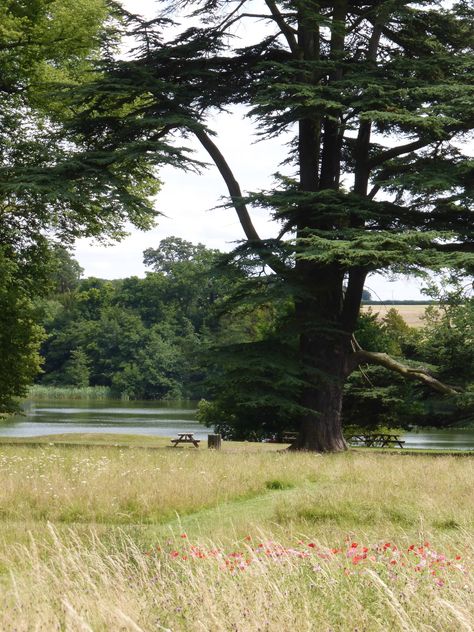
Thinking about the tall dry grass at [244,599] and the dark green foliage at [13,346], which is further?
the dark green foliage at [13,346]

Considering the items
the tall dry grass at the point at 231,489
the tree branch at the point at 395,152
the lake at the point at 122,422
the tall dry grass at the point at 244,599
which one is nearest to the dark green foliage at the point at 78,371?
the lake at the point at 122,422

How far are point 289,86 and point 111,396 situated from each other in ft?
230

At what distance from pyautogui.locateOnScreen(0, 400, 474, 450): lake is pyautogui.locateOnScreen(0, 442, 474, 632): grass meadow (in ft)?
82.4

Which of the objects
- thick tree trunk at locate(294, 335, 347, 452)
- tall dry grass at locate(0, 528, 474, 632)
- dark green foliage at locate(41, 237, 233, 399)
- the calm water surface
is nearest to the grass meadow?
tall dry grass at locate(0, 528, 474, 632)

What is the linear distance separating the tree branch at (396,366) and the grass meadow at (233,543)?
4.22 meters

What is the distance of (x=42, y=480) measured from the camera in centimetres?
1242

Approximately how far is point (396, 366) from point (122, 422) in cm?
3481

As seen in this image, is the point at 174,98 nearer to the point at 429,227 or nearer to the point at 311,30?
the point at 311,30

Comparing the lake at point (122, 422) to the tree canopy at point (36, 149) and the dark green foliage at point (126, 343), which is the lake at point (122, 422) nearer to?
the dark green foliage at point (126, 343)

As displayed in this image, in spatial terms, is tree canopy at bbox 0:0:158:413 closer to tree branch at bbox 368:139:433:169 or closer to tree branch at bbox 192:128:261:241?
tree branch at bbox 192:128:261:241

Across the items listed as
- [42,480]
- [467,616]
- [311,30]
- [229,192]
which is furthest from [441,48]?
[467,616]

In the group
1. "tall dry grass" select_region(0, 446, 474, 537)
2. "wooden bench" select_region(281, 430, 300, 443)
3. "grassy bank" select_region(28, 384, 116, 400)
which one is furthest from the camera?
"grassy bank" select_region(28, 384, 116, 400)

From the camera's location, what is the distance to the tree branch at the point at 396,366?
21.6 m

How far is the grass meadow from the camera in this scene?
18.0ft
